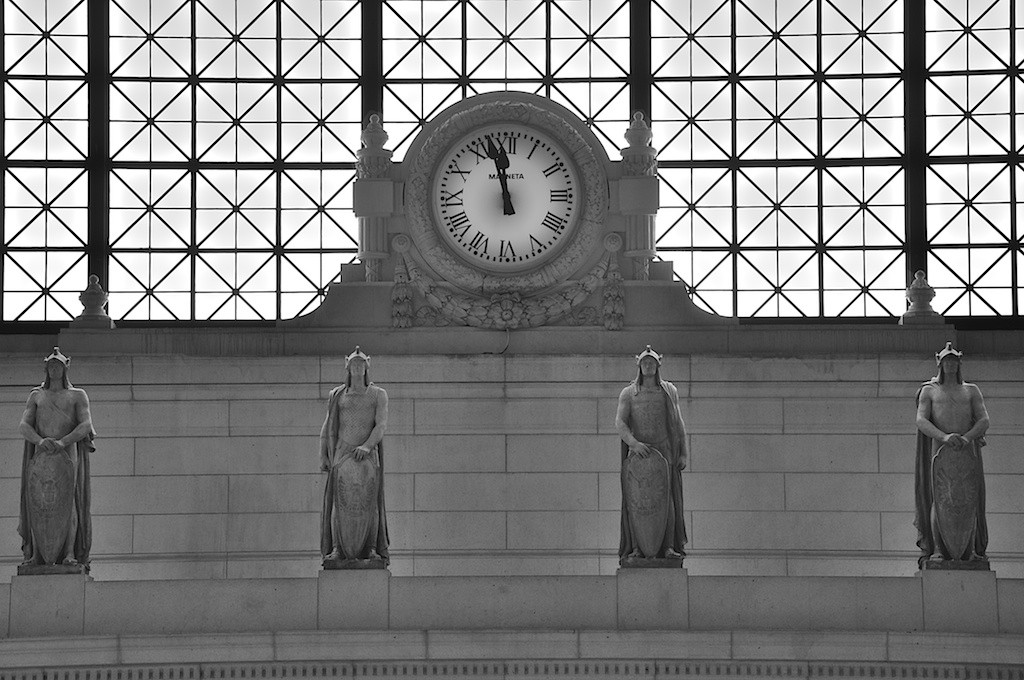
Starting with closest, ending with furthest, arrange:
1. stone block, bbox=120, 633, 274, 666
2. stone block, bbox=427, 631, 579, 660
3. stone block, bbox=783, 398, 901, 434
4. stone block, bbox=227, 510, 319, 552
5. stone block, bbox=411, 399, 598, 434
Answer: stone block, bbox=120, 633, 274, 666
stone block, bbox=427, 631, 579, 660
stone block, bbox=227, 510, 319, 552
stone block, bbox=783, 398, 901, 434
stone block, bbox=411, 399, 598, 434

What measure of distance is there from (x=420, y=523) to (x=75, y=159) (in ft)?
25.1

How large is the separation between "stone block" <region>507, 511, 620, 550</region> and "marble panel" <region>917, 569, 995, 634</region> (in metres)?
4.74

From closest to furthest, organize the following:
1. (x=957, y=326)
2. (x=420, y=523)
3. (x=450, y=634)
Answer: (x=450, y=634), (x=420, y=523), (x=957, y=326)

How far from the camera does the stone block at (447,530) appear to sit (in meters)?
26.5

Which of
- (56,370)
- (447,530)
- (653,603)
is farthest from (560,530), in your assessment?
(56,370)

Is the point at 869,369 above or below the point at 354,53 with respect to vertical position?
below

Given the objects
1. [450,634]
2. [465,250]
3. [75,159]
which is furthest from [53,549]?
[75,159]

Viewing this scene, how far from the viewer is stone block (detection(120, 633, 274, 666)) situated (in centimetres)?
2270

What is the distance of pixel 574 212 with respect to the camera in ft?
88.8

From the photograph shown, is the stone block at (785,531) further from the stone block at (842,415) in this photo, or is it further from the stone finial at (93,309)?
the stone finial at (93,309)

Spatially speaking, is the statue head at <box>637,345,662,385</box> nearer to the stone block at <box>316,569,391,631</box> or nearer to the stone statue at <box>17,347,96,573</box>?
the stone block at <box>316,569,391,631</box>

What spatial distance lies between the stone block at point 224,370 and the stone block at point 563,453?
2565mm

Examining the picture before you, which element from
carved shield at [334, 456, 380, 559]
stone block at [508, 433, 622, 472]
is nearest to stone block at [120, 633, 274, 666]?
carved shield at [334, 456, 380, 559]

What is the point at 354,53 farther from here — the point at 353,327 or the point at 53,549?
the point at 53,549
